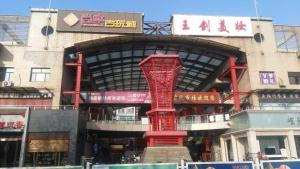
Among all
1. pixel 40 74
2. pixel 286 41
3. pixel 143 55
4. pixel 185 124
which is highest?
pixel 286 41

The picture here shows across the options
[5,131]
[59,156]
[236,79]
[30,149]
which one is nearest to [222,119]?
[236,79]

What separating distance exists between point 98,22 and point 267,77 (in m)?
23.8

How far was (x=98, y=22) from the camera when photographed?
124 feet

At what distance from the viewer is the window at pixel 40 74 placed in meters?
35.3

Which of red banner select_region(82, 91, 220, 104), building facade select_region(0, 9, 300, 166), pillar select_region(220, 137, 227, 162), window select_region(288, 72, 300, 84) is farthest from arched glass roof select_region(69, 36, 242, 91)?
pillar select_region(220, 137, 227, 162)

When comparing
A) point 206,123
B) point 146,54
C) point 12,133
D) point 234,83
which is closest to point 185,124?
point 206,123

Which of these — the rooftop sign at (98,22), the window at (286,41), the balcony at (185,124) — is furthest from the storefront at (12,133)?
the window at (286,41)

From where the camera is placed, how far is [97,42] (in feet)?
123

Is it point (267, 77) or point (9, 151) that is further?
point (267, 77)

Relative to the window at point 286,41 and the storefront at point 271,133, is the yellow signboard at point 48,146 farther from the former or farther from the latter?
the window at point 286,41

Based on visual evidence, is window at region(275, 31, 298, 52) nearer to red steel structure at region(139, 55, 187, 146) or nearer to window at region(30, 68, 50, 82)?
red steel structure at region(139, 55, 187, 146)

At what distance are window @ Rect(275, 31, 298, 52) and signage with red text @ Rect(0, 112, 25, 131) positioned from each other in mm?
34588

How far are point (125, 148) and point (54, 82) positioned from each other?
36775 mm

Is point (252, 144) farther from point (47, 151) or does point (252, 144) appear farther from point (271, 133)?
point (47, 151)
